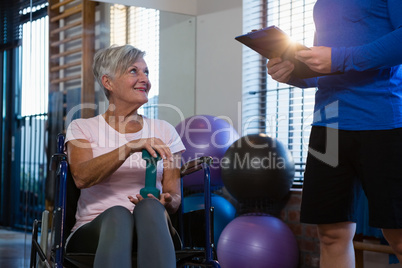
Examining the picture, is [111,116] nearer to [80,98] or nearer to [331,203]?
[331,203]

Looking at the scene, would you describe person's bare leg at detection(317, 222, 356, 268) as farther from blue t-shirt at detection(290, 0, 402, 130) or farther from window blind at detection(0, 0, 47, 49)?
window blind at detection(0, 0, 47, 49)

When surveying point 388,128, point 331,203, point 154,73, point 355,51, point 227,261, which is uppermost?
point 154,73

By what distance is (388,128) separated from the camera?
152 centimetres

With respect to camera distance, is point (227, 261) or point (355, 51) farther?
point (227, 261)

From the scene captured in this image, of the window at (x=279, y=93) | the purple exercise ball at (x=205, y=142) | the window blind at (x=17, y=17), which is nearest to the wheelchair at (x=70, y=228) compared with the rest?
the purple exercise ball at (x=205, y=142)

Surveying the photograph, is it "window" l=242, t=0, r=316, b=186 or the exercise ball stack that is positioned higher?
"window" l=242, t=0, r=316, b=186

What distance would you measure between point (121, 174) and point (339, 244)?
760mm

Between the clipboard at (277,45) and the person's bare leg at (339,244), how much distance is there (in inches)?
18.3

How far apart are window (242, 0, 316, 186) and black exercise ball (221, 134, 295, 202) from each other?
0.43 m

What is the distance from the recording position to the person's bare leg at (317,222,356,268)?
1.63 meters

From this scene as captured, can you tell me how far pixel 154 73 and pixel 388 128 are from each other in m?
2.73

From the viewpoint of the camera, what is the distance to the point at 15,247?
11.1 ft

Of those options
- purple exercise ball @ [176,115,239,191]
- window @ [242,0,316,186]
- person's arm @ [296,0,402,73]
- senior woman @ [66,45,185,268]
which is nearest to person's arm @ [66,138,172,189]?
senior woman @ [66,45,185,268]

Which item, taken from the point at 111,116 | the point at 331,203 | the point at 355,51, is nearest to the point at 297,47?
the point at 355,51
